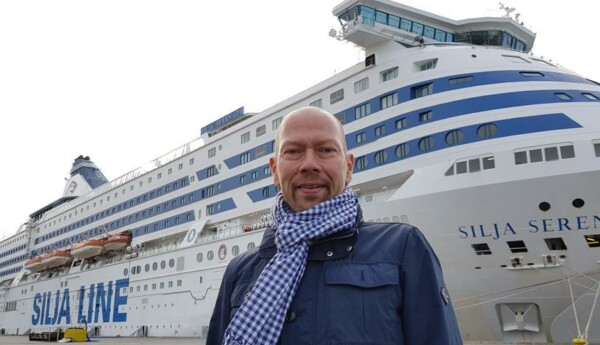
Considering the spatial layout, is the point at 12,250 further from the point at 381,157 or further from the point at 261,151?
the point at 381,157

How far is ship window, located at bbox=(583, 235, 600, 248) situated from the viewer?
1082 cm

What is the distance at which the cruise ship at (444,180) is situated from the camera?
11211 millimetres

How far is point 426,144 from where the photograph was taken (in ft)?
47.1

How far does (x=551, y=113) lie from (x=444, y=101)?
9.94 feet

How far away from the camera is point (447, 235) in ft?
40.7

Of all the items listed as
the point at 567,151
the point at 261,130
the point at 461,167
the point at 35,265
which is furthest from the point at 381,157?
the point at 35,265

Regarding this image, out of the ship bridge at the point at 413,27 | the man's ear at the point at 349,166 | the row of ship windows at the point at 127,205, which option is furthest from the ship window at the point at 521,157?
the row of ship windows at the point at 127,205

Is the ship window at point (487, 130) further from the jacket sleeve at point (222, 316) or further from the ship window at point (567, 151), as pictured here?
the jacket sleeve at point (222, 316)

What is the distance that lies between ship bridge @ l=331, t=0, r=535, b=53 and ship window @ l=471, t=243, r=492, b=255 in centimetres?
818

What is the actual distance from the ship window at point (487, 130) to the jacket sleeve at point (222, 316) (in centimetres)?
1212

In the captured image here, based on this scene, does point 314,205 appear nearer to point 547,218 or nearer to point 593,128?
point 547,218

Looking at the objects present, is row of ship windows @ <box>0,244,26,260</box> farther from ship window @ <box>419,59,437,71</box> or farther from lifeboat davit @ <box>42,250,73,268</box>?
ship window @ <box>419,59,437,71</box>

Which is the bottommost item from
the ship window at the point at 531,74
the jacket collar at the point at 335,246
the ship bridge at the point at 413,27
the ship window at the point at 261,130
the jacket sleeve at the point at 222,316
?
the jacket sleeve at the point at 222,316

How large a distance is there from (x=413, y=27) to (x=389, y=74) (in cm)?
340
